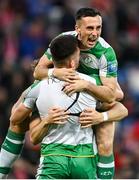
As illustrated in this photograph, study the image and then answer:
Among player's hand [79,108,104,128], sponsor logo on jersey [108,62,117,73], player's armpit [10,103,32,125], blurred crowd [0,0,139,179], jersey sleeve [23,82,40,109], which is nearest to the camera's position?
player's hand [79,108,104,128]

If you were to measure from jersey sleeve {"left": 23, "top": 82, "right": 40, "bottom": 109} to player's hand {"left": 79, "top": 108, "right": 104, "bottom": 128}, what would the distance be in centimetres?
41

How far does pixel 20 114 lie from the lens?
791 cm

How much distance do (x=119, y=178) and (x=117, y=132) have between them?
1.99 meters

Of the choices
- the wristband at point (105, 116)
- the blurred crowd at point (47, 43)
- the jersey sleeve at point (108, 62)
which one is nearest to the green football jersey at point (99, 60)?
the jersey sleeve at point (108, 62)

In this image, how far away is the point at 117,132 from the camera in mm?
12938

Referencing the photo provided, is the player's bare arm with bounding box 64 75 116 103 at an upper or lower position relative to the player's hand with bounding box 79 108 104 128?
upper

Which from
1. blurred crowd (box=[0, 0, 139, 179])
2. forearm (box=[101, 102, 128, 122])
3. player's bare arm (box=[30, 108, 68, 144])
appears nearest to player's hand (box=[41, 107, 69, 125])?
player's bare arm (box=[30, 108, 68, 144])

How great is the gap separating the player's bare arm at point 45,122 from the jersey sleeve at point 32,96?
15 centimetres

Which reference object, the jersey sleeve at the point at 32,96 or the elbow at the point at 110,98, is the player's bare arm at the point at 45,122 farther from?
the elbow at the point at 110,98

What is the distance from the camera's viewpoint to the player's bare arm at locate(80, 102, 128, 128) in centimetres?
748

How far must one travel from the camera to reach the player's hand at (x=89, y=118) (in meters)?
7.46

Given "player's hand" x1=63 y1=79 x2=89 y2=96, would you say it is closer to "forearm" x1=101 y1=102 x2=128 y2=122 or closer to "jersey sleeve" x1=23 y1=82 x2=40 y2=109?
"jersey sleeve" x1=23 y1=82 x2=40 y2=109

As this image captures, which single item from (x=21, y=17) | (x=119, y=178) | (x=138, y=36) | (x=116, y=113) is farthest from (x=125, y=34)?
(x=116, y=113)

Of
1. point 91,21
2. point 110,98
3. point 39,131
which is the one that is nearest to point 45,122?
point 39,131
